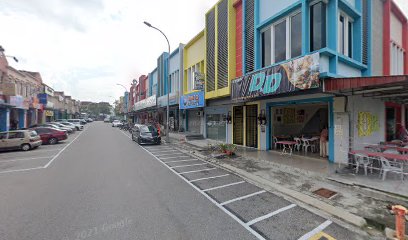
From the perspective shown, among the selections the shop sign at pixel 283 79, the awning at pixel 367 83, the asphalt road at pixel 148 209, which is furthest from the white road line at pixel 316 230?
the shop sign at pixel 283 79

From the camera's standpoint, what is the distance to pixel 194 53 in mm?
19844

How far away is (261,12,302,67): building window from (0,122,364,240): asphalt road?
21.8 ft

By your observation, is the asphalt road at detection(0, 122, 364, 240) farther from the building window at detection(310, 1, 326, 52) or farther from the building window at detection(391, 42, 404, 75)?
the building window at detection(391, 42, 404, 75)

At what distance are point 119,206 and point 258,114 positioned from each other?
9845 mm

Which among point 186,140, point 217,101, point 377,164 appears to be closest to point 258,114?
point 217,101

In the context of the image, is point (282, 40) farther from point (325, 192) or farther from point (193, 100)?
point (193, 100)

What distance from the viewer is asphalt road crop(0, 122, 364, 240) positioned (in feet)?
13.1

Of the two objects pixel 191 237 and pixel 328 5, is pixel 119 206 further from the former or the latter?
pixel 328 5

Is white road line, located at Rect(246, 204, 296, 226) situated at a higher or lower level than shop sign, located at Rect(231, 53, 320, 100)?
lower

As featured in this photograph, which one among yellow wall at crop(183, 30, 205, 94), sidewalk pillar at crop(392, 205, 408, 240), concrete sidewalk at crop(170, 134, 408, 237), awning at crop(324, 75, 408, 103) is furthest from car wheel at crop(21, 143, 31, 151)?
sidewalk pillar at crop(392, 205, 408, 240)

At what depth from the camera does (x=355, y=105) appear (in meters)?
9.22

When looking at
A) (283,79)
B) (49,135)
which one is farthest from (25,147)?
(283,79)

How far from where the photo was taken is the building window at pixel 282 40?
371 inches

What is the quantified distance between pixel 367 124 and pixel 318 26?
552 centimetres
